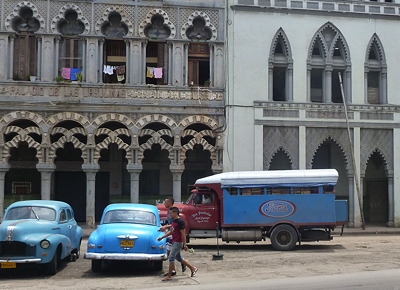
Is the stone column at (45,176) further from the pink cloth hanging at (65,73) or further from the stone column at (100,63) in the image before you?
the stone column at (100,63)

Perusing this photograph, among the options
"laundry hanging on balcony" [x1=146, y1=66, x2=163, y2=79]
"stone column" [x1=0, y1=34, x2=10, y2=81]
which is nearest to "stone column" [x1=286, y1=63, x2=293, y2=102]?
"laundry hanging on balcony" [x1=146, y1=66, x2=163, y2=79]

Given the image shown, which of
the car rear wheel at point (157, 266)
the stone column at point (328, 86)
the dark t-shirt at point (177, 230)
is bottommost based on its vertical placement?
the car rear wheel at point (157, 266)

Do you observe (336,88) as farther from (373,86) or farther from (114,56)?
(114,56)

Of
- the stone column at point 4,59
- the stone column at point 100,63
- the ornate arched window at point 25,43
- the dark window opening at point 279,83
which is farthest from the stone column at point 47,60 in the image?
the dark window opening at point 279,83

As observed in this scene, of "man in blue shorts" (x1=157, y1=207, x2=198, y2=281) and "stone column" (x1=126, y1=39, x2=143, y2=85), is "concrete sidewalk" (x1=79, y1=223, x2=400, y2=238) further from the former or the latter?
"man in blue shorts" (x1=157, y1=207, x2=198, y2=281)

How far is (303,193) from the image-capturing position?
60.2 ft

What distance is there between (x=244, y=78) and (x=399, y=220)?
10.7 meters

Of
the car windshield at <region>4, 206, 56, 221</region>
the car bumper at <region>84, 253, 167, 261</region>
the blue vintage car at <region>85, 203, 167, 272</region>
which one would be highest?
the car windshield at <region>4, 206, 56, 221</region>

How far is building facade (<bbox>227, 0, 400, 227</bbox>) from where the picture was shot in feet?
86.9

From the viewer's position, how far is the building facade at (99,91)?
25156 millimetres

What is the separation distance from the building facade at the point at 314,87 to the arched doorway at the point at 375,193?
1580 mm

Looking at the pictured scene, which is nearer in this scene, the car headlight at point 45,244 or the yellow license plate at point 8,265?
the yellow license plate at point 8,265

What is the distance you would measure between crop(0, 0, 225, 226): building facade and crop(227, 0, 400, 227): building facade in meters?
1.15

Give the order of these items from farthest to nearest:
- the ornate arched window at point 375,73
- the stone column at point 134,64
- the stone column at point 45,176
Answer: the ornate arched window at point 375,73, the stone column at point 134,64, the stone column at point 45,176
